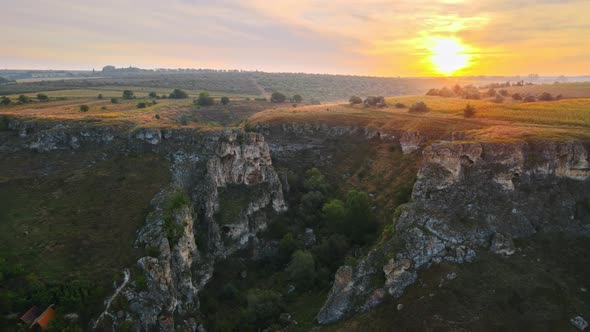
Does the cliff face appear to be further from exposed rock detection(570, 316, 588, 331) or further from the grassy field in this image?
exposed rock detection(570, 316, 588, 331)

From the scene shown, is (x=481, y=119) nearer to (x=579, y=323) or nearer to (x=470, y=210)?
(x=470, y=210)

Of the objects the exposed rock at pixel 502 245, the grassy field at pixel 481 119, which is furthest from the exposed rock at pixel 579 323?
the grassy field at pixel 481 119

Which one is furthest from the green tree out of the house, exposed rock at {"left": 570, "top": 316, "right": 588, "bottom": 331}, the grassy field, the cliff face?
the house

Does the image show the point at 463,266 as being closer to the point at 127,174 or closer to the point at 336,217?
the point at 336,217

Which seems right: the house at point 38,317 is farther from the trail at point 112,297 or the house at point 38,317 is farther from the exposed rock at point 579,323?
the exposed rock at point 579,323

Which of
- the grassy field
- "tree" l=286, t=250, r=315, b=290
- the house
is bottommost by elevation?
"tree" l=286, t=250, r=315, b=290

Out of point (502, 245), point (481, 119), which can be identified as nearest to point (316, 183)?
point (502, 245)

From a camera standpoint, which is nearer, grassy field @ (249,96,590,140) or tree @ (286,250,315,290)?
tree @ (286,250,315,290)
